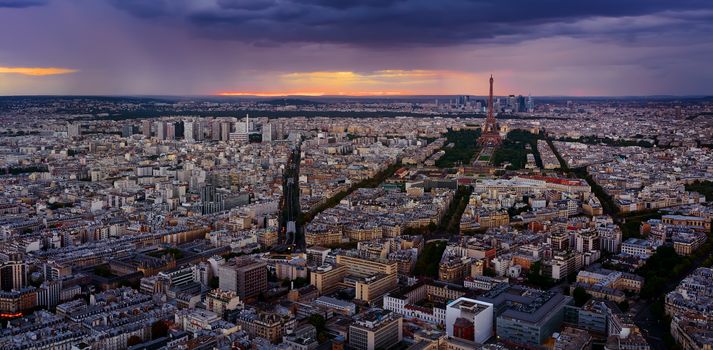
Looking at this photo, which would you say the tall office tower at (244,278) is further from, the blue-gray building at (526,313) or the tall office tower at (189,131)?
the tall office tower at (189,131)

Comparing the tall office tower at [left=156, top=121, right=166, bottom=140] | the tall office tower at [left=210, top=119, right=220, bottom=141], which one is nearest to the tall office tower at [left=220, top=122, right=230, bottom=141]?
the tall office tower at [left=210, top=119, right=220, bottom=141]

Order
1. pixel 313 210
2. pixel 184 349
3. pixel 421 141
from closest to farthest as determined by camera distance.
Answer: pixel 184 349
pixel 313 210
pixel 421 141

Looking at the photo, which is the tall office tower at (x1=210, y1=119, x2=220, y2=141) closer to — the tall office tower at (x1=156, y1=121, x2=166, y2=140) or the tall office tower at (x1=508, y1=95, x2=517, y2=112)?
the tall office tower at (x1=156, y1=121, x2=166, y2=140)

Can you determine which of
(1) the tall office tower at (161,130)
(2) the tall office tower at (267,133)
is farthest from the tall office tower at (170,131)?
(2) the tall office tower at (267,133)

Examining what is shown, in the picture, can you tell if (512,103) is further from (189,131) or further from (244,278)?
(244,278)

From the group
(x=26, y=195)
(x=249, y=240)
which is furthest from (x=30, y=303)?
(x=26, y=195)

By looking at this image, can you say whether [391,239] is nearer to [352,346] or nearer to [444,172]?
[352,346]
